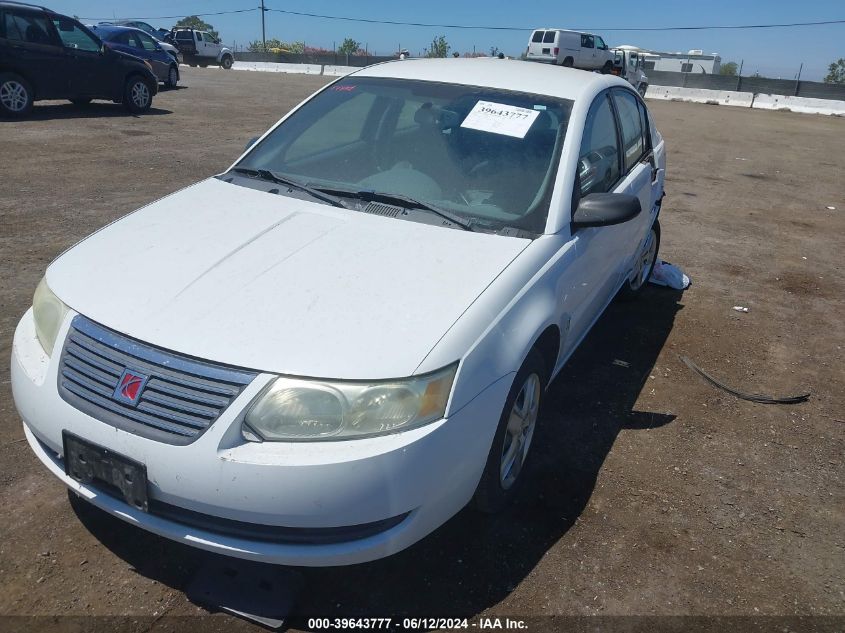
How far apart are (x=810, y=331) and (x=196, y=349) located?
4713mm

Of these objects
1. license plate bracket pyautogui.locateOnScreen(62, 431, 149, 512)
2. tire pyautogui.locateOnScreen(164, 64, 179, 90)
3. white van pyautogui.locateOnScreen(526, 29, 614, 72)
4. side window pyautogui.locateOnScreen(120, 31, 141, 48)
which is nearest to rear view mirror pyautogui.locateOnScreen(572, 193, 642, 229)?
license plate bracket pyautogui.locateOnScreen(62, 431, 149, 512)

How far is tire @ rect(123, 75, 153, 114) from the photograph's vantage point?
13.7 m

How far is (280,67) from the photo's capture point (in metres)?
36.4

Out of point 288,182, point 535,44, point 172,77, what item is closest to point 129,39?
point 172,77

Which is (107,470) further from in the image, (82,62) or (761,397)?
(82,62)

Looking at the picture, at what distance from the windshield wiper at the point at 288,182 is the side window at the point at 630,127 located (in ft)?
6.66

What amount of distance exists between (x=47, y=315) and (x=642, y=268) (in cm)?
429

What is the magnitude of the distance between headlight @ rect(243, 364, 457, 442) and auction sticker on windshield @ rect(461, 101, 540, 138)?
66.5 inches

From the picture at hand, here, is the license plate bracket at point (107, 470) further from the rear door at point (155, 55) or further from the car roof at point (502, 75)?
the rear door at point (155, 55)

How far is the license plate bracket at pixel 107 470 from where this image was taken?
84.0 inches

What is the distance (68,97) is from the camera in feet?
41.7

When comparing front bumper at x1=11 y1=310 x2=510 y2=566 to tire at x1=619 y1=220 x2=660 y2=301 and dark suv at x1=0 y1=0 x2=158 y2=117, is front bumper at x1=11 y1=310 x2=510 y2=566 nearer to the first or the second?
tire at x1=619 y1=220 x2=660 y2=301

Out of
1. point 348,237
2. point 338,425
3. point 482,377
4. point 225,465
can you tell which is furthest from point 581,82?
point 225,465

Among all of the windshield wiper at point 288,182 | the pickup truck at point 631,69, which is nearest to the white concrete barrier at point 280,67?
the pickup truck at point 631,69
